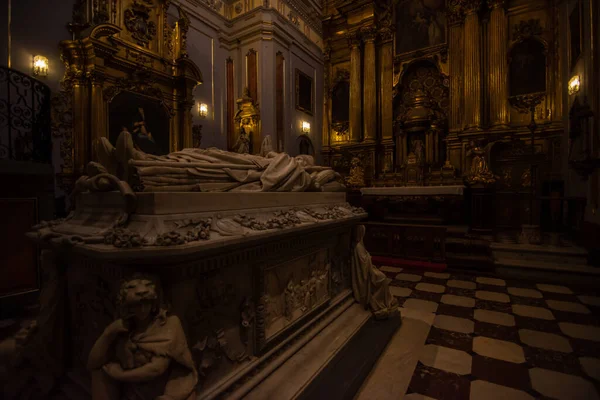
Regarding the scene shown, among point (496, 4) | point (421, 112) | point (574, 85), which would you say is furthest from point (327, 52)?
point (574, 85)

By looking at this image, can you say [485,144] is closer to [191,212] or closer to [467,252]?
[467,252]

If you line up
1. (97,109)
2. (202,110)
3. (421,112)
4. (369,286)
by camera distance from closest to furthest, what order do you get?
1. (369,286)
2. (97,109)
3. (202,110)
4. (421,112)

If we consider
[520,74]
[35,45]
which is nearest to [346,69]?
[520,74]

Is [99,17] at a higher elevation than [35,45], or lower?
higher

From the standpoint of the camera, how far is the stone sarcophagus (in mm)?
1151

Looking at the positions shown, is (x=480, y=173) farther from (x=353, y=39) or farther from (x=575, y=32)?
(x=353, y=39)

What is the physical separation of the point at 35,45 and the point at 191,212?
17.2ft

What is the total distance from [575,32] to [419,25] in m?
3.41

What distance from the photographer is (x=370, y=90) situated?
8266 millimetres

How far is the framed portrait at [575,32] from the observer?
16.6ft

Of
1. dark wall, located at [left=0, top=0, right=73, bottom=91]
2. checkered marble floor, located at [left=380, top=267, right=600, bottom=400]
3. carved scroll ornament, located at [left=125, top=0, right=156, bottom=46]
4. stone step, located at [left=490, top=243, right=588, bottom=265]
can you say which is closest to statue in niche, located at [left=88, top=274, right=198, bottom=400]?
checkered marble floor, located at [left=380, top=267, right=600, bottom=400]

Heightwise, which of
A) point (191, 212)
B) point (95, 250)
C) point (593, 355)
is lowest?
point (593, 355)

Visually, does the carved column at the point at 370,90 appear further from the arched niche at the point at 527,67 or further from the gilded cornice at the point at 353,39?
the arched niche at the point at 527,67

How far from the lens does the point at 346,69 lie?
9.06 metres
